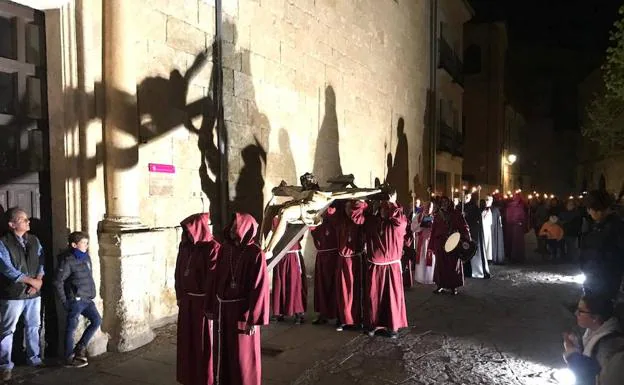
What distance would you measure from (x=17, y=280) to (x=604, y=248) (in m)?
6.21

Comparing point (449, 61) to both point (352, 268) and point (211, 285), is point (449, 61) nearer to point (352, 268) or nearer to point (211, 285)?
point (352, 268)

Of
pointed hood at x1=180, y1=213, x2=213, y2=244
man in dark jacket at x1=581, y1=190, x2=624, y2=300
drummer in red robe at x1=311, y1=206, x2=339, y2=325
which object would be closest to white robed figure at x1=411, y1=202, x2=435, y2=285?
drummer in red robe at x1=311, y1=206, x2=339, y2=325

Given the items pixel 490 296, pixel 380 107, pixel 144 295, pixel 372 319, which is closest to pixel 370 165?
pixel 380 107

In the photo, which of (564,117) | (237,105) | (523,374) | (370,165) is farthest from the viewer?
(564,117)

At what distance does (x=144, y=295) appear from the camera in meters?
5.85

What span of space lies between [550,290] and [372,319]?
15.0 feet

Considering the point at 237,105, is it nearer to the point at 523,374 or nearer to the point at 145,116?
the point at 145,116

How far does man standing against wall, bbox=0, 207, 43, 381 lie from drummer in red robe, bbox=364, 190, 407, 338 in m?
3.75

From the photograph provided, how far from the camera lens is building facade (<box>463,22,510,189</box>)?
1103 inches

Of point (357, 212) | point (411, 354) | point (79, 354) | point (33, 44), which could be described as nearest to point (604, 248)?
point (411, 354)

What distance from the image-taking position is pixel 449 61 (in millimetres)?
19375

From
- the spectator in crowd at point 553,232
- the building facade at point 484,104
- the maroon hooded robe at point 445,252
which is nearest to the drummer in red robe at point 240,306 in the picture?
the maroon hooded robe at point 445,252

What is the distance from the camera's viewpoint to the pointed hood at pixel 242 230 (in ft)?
13.9

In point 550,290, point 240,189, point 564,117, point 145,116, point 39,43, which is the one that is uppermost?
point 564,117
